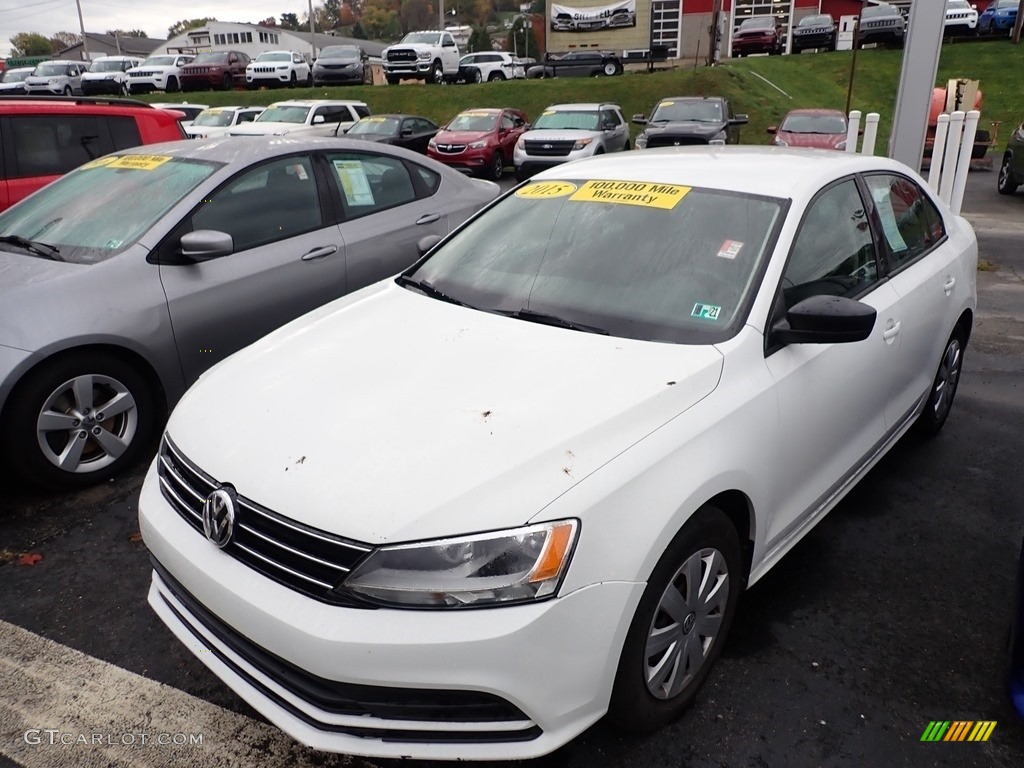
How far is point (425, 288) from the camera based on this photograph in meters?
3.19

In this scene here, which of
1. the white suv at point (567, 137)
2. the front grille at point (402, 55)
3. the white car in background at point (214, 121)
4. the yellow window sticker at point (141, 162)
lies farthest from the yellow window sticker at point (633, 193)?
the front grille at point (402, 55)

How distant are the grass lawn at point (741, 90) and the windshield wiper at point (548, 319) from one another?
2279 centimetres

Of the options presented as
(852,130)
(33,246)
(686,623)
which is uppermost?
(852,130)

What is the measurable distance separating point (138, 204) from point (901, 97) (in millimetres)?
6808

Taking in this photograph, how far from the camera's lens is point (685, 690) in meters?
2.34

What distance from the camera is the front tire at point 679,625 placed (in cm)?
206

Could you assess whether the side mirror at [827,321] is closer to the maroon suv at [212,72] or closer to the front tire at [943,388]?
the front tire at [943,388]

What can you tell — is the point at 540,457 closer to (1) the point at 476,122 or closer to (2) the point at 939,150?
(2) the point at 939,150

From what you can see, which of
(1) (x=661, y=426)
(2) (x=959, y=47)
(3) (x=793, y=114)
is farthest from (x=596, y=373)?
(2) (x=959, y=47)

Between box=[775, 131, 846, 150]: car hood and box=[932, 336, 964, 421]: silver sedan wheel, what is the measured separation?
38.2 ft

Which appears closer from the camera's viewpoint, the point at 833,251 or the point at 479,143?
the point at 833,251

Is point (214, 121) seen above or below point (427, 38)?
below

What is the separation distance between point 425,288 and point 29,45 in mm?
119697

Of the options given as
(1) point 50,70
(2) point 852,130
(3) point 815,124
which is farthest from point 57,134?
(1) point 50,70
